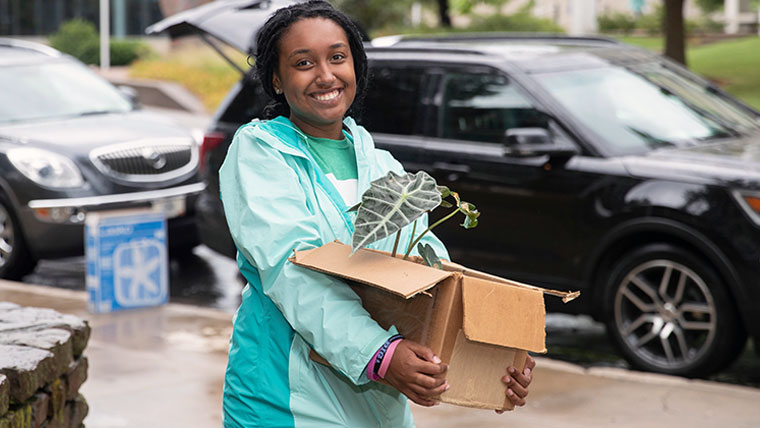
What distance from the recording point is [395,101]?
7066 mm

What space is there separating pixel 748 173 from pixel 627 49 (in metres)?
1.87

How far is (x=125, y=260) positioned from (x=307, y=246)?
5011 millimetres

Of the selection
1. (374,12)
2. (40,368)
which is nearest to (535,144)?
(40,368)

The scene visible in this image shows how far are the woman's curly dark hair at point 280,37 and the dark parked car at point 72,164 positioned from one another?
5.81 m

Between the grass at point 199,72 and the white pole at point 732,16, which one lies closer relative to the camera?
the grass at point 199,72

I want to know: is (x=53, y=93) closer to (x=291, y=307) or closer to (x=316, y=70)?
(x=316, y=70)

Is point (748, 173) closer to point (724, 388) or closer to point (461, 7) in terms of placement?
point (724, 388)

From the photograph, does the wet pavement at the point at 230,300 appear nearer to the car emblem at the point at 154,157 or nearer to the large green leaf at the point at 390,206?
the car emblem at the point at 154,157

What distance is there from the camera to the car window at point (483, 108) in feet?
21.6

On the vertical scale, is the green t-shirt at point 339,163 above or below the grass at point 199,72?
above

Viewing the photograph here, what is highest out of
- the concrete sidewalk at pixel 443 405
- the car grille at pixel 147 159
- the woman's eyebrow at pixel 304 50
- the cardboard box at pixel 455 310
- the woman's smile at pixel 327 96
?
the woman's eyebrow at pixel 304 50

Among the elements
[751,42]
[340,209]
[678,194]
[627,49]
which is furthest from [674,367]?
[751,42]

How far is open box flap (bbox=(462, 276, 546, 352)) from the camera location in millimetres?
2270

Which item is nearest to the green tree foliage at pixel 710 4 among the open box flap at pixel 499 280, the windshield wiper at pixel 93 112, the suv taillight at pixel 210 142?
the windshield wiper at pixel 93 112
